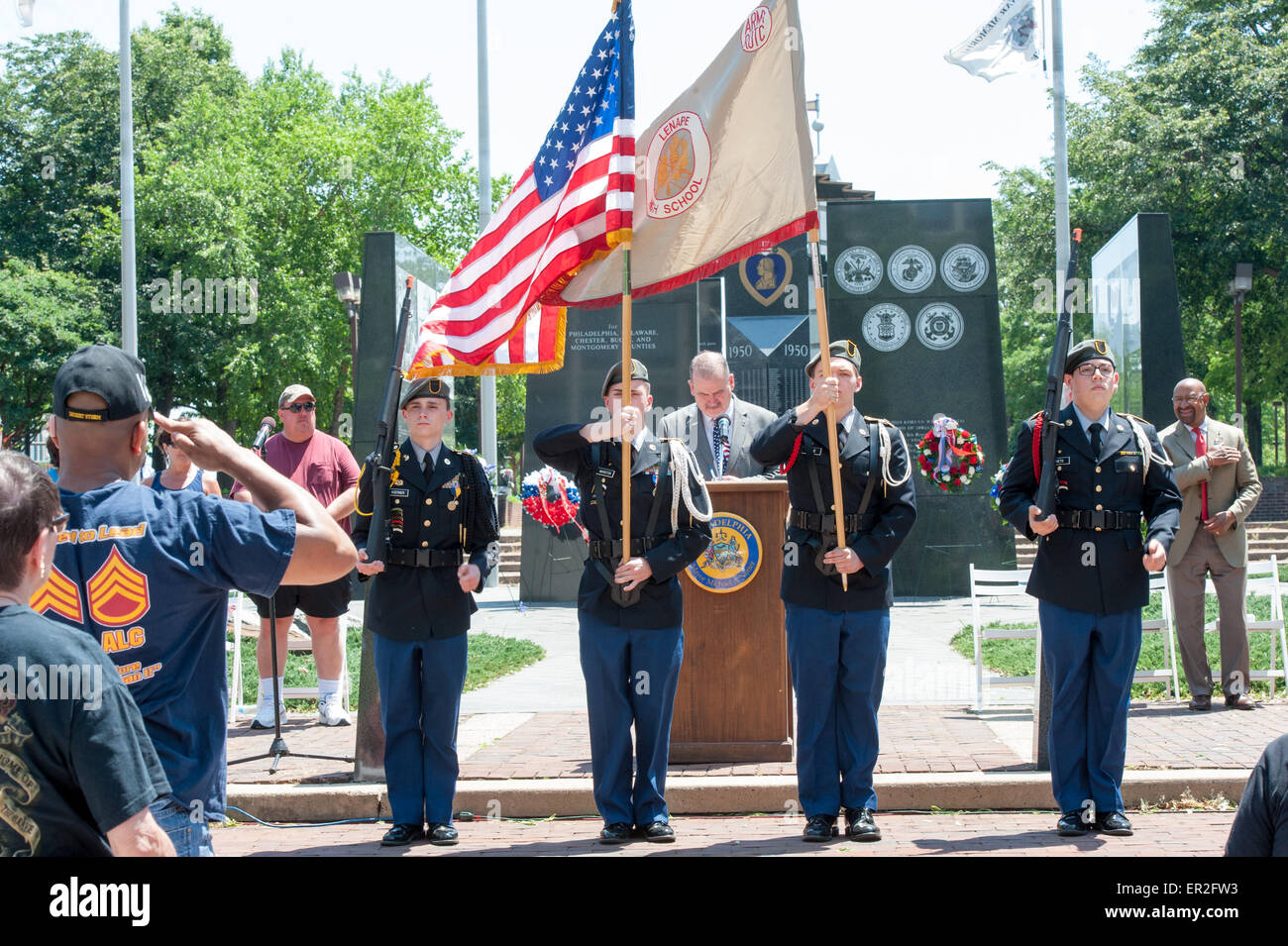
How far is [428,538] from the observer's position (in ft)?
A: 20.7

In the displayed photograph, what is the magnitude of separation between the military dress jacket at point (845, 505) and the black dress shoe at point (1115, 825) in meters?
1.44

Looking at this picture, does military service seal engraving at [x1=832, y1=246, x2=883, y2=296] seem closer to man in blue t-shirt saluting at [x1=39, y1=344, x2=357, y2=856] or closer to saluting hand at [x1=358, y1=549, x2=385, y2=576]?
saluting hand at [x1=358, y1=549, x2=385, y2=576]

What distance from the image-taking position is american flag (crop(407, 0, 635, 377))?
6406 millimetres

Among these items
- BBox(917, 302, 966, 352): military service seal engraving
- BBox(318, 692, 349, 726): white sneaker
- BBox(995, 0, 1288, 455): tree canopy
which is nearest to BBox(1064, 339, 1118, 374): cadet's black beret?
BBox(318, 692, 349, 726): white sneaker

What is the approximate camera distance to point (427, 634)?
6137mm

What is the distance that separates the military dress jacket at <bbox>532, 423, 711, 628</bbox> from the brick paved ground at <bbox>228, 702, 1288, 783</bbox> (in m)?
1.50

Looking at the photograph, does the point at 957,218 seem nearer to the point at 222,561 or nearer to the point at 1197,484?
the point at 1197,484

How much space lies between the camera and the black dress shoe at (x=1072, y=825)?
19.5 ft

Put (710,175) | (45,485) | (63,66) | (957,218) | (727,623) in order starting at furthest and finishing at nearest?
(63,66), (957,218), (727,623), (710,175), (45,485)

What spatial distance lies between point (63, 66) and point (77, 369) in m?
44.3

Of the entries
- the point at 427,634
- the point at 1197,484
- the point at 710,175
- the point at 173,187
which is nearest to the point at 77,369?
the point at 427,634

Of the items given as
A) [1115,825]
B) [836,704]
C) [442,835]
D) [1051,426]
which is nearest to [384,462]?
[442,835]

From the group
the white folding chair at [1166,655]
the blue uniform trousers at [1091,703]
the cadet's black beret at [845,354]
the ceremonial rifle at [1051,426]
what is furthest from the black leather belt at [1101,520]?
the white folding chair at [1166,655]

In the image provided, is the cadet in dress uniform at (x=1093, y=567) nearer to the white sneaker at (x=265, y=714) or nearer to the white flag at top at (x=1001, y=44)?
the white sneaker at (x=265, y=714)
